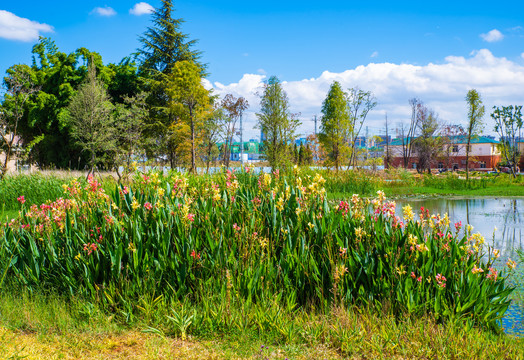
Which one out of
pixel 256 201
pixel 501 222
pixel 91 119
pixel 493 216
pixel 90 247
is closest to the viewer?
pixel 90 247

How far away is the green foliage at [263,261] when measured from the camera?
3631 mm

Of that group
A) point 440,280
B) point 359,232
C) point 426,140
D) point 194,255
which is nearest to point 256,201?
point 194,255

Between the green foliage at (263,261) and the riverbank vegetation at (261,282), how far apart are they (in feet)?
0.05

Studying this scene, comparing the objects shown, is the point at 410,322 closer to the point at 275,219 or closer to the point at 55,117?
the point at 275,219

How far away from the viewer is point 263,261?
4.01m

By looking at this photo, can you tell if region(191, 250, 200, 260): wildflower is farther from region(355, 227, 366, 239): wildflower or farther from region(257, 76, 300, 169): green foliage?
region(257, 76, 300, 169): green foliage

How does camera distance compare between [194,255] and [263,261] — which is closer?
[194,255]

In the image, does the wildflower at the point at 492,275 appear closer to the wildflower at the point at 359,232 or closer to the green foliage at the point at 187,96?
the wildflower at the point at 359,232

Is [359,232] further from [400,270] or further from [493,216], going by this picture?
[493,216]

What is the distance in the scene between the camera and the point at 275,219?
4.36 m

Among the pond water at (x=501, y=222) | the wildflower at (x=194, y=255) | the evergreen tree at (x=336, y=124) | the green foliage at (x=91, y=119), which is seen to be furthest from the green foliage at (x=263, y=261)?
the evergreen tree at (x=336, y=124)

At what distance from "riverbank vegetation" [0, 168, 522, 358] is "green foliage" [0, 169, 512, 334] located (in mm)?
14

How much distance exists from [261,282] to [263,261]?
31 centimetres

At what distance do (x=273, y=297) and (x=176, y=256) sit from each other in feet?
3.16
